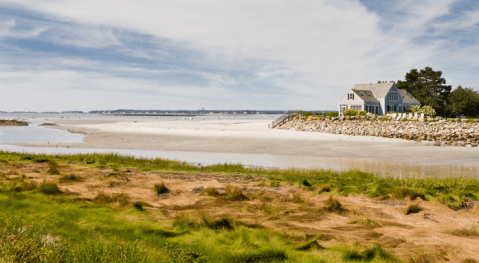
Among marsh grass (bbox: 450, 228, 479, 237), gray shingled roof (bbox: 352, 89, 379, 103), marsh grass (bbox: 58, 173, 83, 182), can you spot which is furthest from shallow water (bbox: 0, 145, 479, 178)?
gray shingled roof (bbox: 352, 89, 379, 103)

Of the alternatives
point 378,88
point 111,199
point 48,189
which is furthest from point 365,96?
point 48,189

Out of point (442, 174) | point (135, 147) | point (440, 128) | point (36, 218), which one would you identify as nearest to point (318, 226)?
point (36, 218)

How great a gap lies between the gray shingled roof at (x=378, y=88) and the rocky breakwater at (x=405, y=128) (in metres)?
24.5

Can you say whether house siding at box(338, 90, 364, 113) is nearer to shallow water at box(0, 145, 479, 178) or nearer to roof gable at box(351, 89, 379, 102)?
roof gable at box(351, 89, 379, 102)

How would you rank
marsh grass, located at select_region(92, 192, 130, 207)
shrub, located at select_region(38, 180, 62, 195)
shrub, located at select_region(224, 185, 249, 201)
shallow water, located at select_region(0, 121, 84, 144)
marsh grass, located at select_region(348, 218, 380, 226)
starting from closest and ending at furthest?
marsh grass, located at select_region(348, 218, 380, 226) < marsh grass, located at select_region(92, 192, 130, 207) < shrub, located at select_region(38, 180, 62, 195) < shrub, located at select_region(224, 185, 249, 201) < shallow water, located at select_region(0, 121, 84, 144)

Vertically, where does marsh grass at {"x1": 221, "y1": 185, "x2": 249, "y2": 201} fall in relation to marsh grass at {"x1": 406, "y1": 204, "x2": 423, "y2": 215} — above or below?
above

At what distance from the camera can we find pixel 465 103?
7481 centimetres

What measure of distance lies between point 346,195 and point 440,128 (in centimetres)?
3854

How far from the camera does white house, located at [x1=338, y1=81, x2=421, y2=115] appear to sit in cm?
6925

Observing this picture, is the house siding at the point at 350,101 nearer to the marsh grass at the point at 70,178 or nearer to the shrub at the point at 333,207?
the shrub at the point at 333,207

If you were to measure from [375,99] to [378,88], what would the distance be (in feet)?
10.9

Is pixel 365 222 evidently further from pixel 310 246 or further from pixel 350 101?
pixel 350 101

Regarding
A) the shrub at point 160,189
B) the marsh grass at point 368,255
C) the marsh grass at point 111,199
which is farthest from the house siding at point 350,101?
the marsh grass at point 368,255

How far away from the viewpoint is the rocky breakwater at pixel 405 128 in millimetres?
37156
